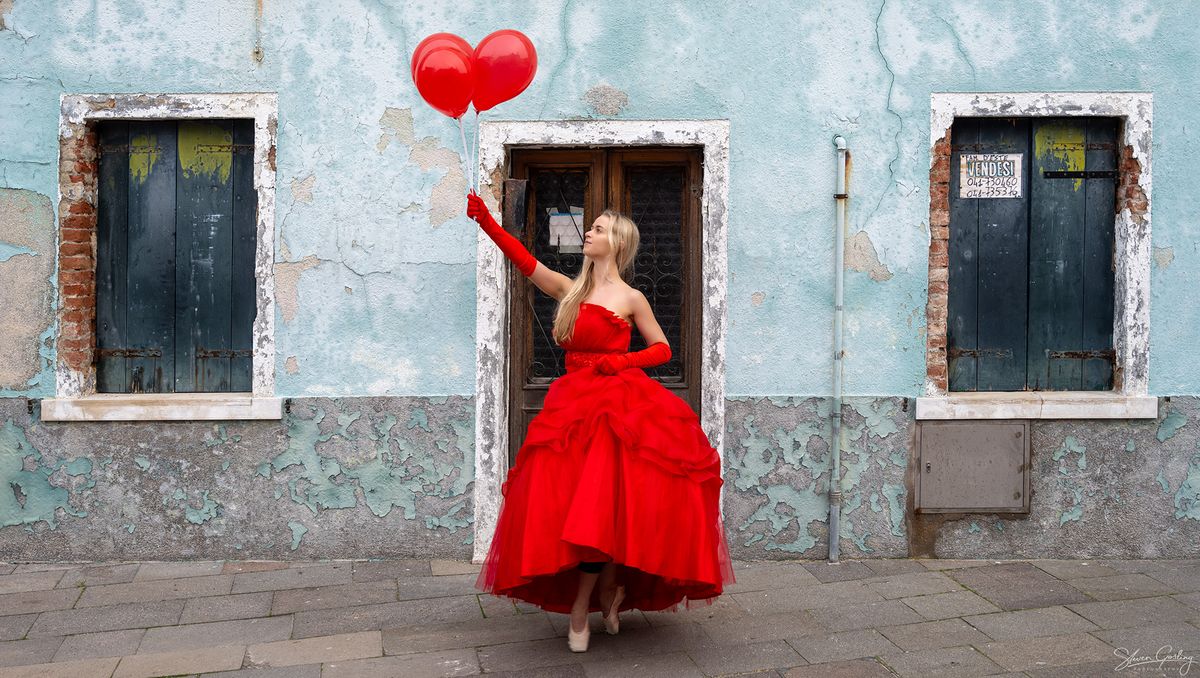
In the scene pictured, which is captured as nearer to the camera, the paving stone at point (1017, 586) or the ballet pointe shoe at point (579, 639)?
the ballet pointe shoe at point (579, 639)

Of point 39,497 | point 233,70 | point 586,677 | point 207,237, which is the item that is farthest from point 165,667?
point 233,70

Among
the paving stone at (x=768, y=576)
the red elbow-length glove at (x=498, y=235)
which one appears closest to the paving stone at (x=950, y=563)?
the paving stone at (x=768, y=576)

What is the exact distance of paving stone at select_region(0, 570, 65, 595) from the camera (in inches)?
211

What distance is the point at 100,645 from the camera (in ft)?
14.9

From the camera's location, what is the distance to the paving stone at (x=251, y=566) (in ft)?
18.5

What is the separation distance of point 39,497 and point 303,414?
1.43 m

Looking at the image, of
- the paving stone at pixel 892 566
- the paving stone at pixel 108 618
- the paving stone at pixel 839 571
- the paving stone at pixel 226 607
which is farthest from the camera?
the paving stone at pixel 892 566

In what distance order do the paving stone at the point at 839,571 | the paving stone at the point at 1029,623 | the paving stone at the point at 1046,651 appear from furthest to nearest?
the paving stone at the point at 839,571
the paving stone at the point at 1029,623
the paving stone at the point at 1046,651

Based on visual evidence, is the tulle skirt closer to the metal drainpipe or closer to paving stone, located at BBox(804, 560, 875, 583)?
paving stone, located at BBox(804, 560, 875, 583)

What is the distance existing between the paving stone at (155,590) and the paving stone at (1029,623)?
11.4 ft

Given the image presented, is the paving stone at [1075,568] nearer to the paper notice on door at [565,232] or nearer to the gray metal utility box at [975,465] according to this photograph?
the gray metal utility box at [975,465]

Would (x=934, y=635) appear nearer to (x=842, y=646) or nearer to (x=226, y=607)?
(x=842, y=646)

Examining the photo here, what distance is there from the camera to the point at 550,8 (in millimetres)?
5738

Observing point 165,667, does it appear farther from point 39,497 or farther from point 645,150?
point 645,150
